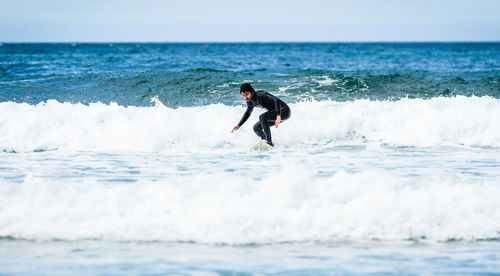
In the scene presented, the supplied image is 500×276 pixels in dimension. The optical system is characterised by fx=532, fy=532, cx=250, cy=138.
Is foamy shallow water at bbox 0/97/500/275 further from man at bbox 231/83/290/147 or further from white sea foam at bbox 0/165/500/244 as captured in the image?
man at bbox 231/83/290/147

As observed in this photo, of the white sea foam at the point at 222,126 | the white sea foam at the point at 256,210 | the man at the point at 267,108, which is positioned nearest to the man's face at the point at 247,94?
the man at the point at 267,108

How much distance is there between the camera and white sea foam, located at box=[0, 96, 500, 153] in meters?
10.3

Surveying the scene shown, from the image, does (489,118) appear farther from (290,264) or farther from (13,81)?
(13,81)

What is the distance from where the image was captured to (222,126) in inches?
436

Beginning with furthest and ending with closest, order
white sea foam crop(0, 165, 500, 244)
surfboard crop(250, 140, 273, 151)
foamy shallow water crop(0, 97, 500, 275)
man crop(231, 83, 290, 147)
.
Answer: surfboard crop(250, 140, 273, 151) < man crop(231, 83, 290, 147) < white sea foam crop(0, 165, 500, 244) < foamy shallow water crop(0, 97, 500, 275)

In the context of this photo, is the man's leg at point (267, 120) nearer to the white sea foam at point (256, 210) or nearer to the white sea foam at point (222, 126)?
the white sea foam at point (222, 126)

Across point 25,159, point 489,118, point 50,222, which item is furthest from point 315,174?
point 489,118

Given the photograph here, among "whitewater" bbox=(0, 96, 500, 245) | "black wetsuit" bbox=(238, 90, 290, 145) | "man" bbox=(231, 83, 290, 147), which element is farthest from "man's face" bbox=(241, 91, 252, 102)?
"whitewater" bbox=(0, 96, 500, 245)

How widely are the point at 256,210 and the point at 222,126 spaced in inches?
227

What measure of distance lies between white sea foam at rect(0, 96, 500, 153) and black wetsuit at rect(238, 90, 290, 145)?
80 centimetres

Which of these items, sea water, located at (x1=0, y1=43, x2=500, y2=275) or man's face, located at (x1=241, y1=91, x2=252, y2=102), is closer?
sea water, located at (x1=0, y1=43, x2=500, y2=275)

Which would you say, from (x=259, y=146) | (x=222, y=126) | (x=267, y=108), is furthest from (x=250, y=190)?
(x=222, y=126)

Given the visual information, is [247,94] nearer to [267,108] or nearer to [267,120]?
[267,108]

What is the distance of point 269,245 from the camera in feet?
16.5
